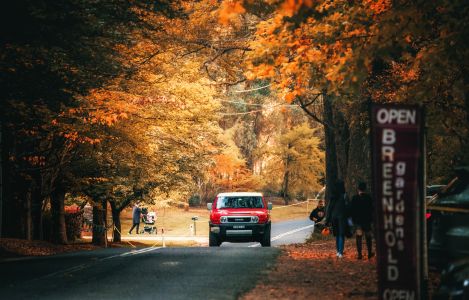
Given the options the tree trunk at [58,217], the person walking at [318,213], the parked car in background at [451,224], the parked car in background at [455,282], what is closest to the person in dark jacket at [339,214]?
the parked car in background at [451,224]

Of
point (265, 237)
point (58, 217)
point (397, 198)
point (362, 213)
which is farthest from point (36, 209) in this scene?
point (397, 198)

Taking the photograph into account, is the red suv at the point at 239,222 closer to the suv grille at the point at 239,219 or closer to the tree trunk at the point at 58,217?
the suv grille at the point at 239,219

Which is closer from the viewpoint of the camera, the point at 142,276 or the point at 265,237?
the point at 142,276

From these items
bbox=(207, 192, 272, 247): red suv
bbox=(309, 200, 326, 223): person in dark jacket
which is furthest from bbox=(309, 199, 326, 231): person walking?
bbox=(207, 192, 272, 247): red suv

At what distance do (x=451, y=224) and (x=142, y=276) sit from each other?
5954 mm

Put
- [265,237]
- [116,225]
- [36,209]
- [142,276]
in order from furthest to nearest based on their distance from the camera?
[116,225] < [36,209] < [265,237] < [142,276]

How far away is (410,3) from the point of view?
12812 millimetres

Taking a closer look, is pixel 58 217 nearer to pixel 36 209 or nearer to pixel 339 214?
pixel 36 209

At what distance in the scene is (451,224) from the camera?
10.9m

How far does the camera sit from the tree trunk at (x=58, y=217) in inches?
1261

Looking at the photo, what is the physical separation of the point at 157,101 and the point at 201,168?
12.7 meters

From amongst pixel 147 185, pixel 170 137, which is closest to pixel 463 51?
pixel 170 137

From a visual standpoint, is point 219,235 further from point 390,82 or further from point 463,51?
point 463,51

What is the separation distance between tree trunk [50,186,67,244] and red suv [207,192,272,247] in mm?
9452
